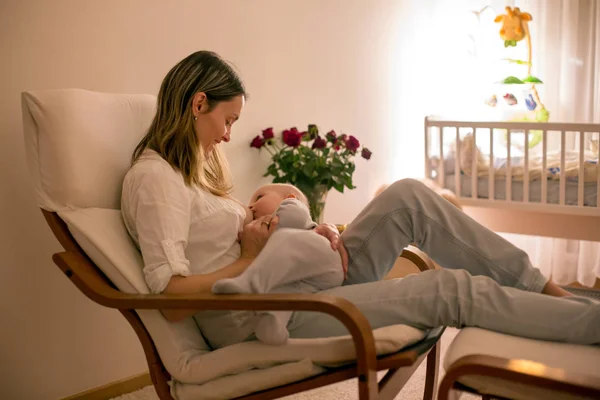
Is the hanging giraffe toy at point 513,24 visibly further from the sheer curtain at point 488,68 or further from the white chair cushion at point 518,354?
the white chair cushion at point 518,354

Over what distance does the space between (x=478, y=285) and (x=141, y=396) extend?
4.49ft

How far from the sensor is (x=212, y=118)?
1.76 meters

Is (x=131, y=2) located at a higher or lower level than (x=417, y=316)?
higher

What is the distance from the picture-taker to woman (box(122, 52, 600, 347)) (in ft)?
4.84

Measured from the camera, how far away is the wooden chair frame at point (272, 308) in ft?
4.36

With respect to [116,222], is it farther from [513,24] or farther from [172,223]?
[513,24]

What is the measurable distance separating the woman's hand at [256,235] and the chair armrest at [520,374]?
2.02 feet

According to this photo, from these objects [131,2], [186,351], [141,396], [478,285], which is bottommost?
[141,396]

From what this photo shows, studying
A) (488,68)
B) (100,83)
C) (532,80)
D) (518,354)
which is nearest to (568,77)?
(532,80)

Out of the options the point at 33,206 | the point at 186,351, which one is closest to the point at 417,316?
the point at 186,351

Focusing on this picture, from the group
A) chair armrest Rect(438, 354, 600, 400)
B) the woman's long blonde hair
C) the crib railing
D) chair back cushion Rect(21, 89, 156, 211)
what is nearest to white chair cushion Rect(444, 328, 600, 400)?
chair armrest Rect(438, 354, 600, 400)

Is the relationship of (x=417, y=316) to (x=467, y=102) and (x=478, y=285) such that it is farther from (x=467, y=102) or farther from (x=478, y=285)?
(x=467, y=102)

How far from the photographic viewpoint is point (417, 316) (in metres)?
1.52

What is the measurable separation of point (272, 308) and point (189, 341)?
0.30m
